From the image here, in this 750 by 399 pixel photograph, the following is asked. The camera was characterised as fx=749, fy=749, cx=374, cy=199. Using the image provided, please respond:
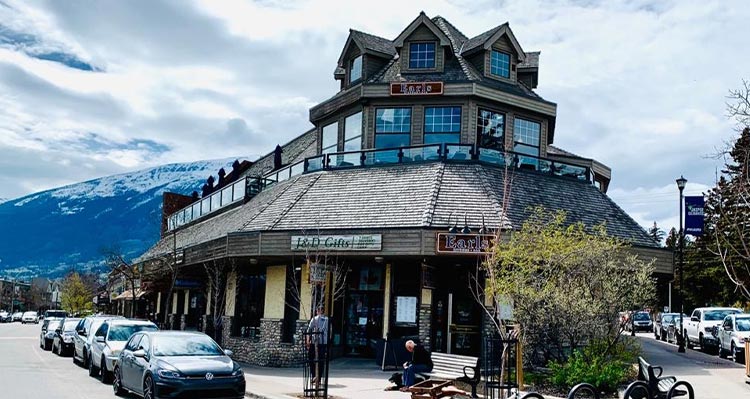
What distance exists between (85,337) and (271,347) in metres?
6.14

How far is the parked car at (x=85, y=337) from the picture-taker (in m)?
23.4

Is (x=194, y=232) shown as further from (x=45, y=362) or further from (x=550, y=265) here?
(x=550, y=265)

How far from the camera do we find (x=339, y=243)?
24.0m

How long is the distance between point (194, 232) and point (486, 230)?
74.4ft

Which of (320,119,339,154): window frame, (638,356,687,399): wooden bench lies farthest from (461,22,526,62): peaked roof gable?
(638,356,687,399): wooden bench

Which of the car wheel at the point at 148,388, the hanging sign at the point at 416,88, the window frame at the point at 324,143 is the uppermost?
the hanging sign at the point at 416,88

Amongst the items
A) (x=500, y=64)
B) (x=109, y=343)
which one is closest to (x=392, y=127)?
(x=500, y=64)

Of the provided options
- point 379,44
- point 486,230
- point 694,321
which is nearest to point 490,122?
point 379,44

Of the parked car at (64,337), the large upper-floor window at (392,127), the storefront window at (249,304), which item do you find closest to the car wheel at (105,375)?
the storefront window at (249,304)

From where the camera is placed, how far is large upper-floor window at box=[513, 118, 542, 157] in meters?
29.5

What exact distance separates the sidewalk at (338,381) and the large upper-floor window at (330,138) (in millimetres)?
9758

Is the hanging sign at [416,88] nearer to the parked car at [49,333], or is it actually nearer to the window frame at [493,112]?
the window frame at [493,112]

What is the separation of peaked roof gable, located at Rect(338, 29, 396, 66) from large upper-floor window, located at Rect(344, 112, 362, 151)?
113 inches

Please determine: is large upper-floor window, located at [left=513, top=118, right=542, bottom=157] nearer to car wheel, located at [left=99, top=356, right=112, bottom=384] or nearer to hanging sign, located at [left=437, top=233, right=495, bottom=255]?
hanging sign, located at [left=437, top=233, right=495, bottom=255]
